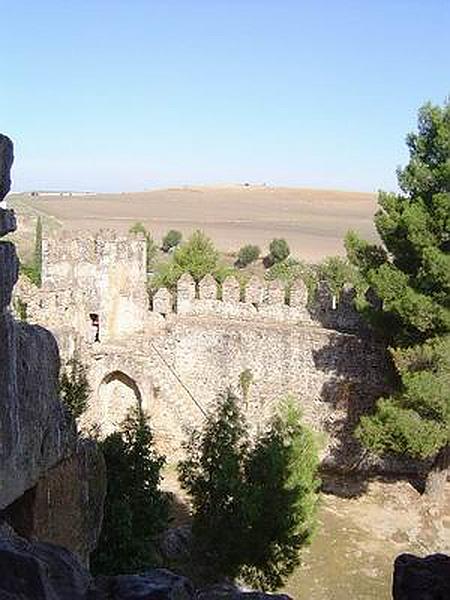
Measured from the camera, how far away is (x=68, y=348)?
15633 mm

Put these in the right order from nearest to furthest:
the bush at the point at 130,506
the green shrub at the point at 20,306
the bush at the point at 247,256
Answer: the bush at the point at 130,506, the green shrub at the point at 20,306, the bush at the point at 247,256

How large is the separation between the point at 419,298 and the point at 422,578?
34.4ft

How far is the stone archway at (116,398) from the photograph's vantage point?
17172 millimetres

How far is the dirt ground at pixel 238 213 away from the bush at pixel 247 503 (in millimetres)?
41729

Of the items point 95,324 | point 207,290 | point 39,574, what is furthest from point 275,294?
point 39,574

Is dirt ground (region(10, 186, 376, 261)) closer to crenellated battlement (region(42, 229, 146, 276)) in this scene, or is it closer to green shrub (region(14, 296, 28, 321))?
crenellated battlement (region(42, 229, 146, 276))

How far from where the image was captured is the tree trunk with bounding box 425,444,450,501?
1490 centimetres

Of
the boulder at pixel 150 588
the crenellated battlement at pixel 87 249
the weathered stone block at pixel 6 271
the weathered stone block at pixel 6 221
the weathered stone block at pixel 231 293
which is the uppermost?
the weathered stone block at pixel 6 221

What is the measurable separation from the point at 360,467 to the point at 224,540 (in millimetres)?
6389

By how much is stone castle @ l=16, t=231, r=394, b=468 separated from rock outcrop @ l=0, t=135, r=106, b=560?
9.88 m

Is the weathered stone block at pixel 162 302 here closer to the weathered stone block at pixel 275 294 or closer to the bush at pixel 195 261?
the weathered stone block at pixel 275 294

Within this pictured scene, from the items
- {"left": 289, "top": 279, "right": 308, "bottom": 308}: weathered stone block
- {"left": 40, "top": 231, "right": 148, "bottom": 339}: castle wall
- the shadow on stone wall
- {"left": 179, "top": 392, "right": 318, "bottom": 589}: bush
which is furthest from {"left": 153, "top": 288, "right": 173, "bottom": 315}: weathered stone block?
{"left": 179, "top": 392, "right": 318, "bottom": 589}: bush

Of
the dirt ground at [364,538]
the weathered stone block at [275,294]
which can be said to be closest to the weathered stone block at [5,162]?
the dirt ground at [364,538]

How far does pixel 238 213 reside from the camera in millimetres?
87750
